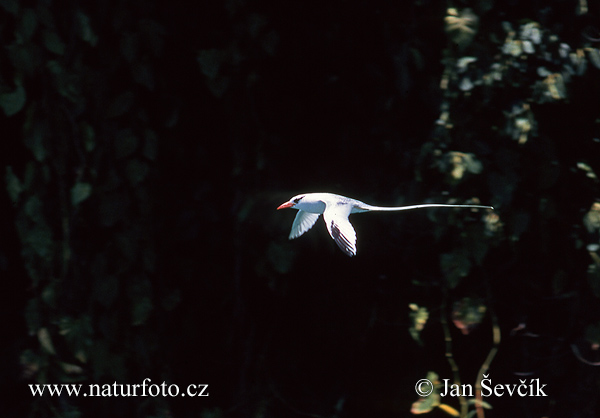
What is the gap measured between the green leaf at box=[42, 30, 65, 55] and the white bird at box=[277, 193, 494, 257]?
695 millimetres

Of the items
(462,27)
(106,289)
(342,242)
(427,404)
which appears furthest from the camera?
(427,404)

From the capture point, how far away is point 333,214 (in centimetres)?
127

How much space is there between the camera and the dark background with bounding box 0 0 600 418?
5.41 feet

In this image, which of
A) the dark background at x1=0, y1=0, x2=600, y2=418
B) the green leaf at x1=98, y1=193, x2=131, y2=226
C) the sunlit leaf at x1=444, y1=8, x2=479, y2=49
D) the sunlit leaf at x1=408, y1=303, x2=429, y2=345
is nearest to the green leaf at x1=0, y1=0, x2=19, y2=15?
the dark background at x1=0, y1=0, x2=600, y2=418

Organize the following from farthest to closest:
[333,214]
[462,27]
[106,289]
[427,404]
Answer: [427,404]
[106,289]
[462,27]
[333,214]

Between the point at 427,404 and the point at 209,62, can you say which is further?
the point at 427,404

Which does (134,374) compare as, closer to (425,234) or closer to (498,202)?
(425,234)

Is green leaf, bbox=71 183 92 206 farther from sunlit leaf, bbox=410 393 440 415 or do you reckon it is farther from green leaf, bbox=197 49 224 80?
sunlit leaf, bbox=410 393 440 415

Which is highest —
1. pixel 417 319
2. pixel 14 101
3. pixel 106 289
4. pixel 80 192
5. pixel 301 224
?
pixel 14 101

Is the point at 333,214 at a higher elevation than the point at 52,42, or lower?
lower

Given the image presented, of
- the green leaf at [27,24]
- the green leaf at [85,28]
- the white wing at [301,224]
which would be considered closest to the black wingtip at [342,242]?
the white wing at [301,224]

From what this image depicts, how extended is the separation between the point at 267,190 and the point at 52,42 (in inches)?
25.3

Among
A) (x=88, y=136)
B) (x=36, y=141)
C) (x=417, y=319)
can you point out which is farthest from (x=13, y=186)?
(x=417, y=319)

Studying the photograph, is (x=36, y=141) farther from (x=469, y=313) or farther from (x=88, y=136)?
(x=469, y=313)
